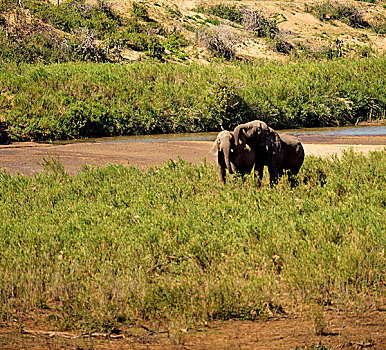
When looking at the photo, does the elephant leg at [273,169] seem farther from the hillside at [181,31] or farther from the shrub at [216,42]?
the shrub at [216,42]

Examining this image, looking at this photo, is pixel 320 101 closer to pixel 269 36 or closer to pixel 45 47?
pixel 45 47

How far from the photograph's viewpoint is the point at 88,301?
18.2 ft

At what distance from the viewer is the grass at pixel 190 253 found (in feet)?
17.8

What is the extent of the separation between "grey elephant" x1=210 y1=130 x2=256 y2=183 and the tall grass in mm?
18014

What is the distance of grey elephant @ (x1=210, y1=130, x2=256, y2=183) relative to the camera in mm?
9445

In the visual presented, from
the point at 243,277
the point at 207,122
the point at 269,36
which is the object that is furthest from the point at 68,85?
the point at 269,36

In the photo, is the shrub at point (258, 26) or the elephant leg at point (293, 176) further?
A: the shrub at point (258, 26)

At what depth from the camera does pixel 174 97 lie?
30625 mm

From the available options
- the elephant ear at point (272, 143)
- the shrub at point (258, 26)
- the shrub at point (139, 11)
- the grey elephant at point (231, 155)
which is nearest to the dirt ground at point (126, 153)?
the grey elephant at point (231, 155)

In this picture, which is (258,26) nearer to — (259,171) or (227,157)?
(259,171)

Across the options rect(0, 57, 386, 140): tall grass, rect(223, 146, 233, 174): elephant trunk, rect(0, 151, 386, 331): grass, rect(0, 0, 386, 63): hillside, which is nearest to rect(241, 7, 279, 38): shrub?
rect(0, 0, 386, 63): hillside

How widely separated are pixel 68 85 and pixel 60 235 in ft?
79.5

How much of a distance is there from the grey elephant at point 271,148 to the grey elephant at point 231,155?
0.10 meters

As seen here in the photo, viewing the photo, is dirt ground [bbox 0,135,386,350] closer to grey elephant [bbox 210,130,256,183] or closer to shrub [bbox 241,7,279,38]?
grey elephant [bbox 210,130,256,183]
